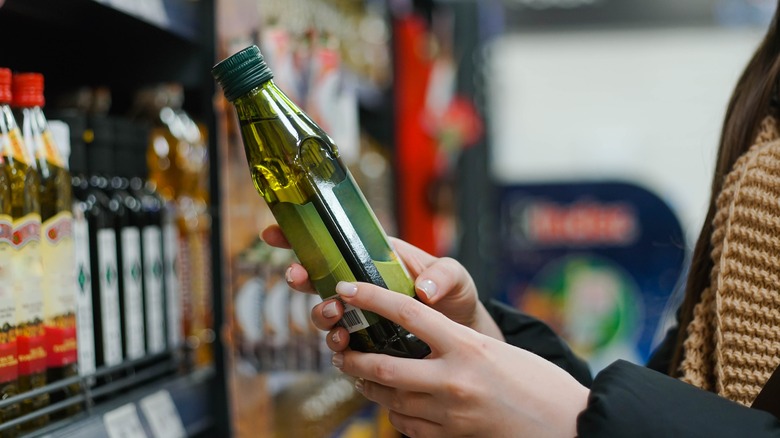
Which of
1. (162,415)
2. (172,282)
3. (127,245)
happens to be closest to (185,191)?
(172,282)

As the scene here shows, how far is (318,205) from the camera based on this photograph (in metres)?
0.90

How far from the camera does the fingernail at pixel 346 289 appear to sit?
2.78ft

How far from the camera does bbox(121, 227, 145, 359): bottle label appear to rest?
1.26 metres

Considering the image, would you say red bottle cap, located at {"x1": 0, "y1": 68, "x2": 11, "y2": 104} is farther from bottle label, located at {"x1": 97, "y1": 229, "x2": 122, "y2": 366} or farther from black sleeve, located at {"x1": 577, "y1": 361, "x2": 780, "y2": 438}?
black sleeve, located at {"x1": 577, "y1": 361, "x2": 780, "y2": 438}

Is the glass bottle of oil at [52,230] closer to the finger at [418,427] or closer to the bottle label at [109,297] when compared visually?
the bottle label at [109,297]

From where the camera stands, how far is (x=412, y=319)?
821 mm

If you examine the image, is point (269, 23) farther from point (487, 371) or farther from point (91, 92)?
point (487, 371)

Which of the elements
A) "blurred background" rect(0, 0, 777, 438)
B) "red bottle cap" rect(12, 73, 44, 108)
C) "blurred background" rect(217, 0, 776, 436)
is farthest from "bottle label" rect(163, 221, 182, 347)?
"red bottle cap" rect(12, 73, 44, 108)

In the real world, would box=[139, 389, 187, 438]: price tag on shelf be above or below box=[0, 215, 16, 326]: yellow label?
below

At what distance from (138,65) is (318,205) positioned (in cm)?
75

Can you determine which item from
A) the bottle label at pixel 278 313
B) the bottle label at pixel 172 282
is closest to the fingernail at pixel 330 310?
the bottle label at pixel 172 282

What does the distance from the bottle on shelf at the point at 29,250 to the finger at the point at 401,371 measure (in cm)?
40

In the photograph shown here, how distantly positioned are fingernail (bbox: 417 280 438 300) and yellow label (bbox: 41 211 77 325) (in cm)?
45

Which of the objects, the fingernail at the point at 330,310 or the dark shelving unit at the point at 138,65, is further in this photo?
the dark shelving unit at the point at 138,65
